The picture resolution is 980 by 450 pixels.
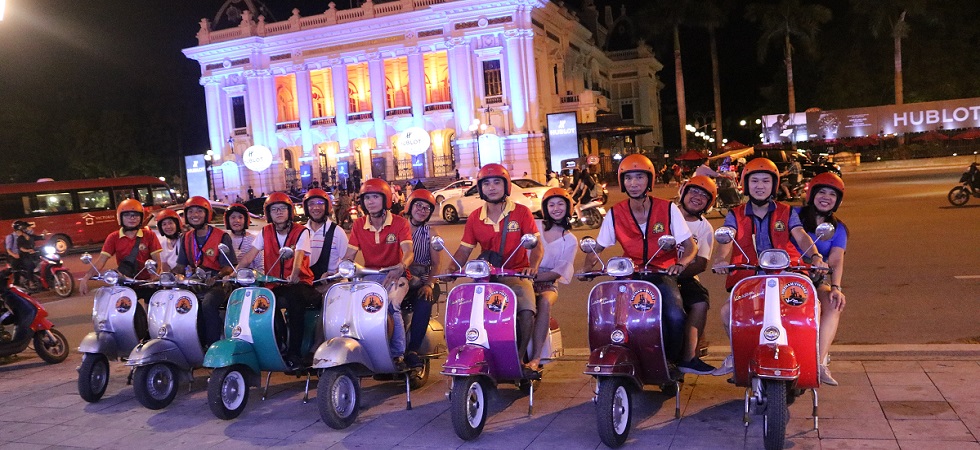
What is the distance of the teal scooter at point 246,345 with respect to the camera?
5.94 m

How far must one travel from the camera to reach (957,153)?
4197cm

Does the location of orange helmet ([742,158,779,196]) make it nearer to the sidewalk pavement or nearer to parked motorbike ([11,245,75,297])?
the sidewalk pavement

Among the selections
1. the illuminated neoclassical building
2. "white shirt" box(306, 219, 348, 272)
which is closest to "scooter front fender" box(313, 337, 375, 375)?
"white shirt" box(306, 219, 348, 272)

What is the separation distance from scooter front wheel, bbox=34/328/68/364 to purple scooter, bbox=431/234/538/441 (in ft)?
17.8

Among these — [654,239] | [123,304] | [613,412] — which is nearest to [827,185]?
[654,239]

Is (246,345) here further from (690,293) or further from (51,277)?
(51,277)

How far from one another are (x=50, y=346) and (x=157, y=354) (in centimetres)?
322

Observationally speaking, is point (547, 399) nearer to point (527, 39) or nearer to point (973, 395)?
point (973, 395)

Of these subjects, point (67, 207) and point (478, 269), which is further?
point (67, 207)

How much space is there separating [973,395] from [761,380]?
1.81 meters

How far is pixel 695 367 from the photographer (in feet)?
17.7

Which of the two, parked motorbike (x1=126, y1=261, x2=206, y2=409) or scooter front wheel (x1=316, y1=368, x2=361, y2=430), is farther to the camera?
parked motorbike (x1=126, y1=261, x2=206, y2=409)

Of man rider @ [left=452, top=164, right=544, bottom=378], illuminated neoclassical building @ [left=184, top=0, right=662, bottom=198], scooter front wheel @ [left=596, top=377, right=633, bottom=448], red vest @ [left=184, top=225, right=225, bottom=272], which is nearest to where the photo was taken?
scooter front wheel @ [left=596, top=377, right=633, bottom=448]

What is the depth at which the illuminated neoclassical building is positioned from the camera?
45.5m
